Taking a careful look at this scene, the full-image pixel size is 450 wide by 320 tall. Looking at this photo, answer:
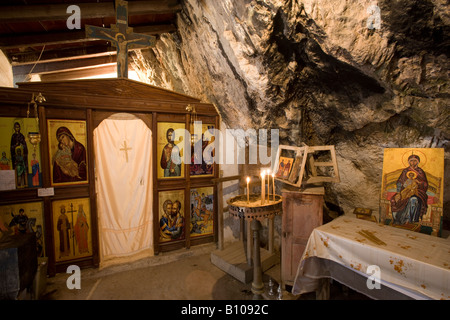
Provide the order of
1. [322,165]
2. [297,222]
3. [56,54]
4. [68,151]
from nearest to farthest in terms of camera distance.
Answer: [297,222] < [322,165] < [68,151] < [56,54]

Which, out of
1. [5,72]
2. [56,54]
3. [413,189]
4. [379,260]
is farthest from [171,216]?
[56,54]

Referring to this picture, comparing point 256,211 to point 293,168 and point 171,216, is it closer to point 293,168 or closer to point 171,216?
point 293,168

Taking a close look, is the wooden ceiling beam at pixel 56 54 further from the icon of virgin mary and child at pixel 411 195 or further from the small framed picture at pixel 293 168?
the icon of virgin mary and child at pixel 411 195

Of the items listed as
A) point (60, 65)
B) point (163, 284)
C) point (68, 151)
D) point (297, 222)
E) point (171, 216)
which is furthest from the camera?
point (60, 65)

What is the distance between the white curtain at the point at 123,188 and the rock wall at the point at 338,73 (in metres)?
1.99

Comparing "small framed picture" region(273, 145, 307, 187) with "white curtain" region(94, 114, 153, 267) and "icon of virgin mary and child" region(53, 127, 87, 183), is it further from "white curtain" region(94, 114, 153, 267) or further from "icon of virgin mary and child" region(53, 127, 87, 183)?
"icon of virgin mary and child" region(53, 127, 87, 183)

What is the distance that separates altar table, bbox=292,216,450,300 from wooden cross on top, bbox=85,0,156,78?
174 inches

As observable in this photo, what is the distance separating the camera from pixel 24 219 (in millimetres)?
3904

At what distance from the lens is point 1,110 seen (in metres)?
3.70

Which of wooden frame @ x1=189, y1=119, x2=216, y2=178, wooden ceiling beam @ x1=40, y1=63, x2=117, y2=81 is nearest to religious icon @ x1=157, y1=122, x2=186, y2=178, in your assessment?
wooden frame @ x1=189, y1=119, x2=216, y2=178

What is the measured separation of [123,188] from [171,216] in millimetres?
1168

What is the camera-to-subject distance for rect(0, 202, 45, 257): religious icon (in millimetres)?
3791

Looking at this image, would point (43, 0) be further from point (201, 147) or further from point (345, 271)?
point (345, 271)

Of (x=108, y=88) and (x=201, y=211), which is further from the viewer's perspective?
(x=201, y=211)
